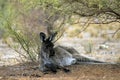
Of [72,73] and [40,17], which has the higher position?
[40,17]

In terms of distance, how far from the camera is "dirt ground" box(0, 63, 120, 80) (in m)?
11.4

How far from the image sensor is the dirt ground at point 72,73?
450 inches

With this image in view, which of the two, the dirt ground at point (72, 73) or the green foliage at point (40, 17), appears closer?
the dirt ground at point (72, 73)

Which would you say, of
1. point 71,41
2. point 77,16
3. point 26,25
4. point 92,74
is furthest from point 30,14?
point 71,41

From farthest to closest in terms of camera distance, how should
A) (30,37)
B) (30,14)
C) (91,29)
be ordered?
(91,29)
(30,14)
(30,37)

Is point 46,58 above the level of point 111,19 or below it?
below

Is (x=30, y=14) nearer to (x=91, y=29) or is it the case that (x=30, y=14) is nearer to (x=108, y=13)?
(x=108, y=13)

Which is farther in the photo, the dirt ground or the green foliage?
the green foliage

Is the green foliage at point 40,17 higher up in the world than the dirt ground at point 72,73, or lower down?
higher up

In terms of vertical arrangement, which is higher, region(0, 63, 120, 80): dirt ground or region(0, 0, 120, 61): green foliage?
region(0, 0, 120, 61): green foliage

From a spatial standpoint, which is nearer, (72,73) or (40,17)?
(72,73)

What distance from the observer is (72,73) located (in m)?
11.9

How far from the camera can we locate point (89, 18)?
509 inches

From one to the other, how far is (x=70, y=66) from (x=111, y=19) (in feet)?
6.41
